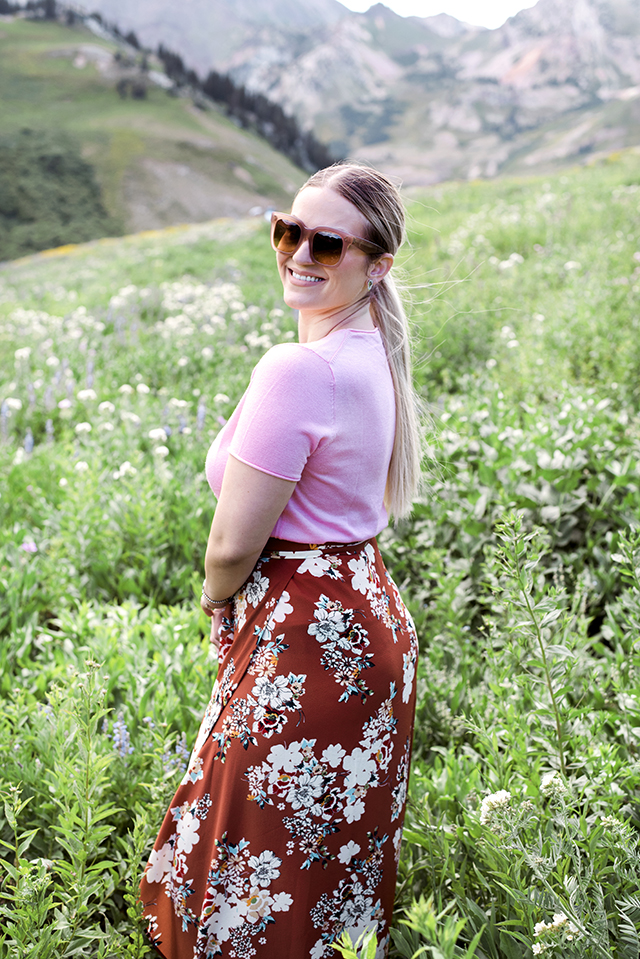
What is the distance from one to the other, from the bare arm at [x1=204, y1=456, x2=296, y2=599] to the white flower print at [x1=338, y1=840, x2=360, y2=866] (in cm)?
84

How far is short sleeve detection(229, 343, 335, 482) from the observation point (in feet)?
5.05

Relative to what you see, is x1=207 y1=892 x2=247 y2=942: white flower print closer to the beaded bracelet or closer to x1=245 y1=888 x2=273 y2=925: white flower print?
x1=245 y1=888 x2=273 y2=925: white flower print

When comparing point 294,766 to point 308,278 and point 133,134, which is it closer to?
point 308,278

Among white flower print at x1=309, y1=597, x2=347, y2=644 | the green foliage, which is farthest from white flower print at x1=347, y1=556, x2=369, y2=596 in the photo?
the green foliage

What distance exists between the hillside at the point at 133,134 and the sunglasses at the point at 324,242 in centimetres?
5898

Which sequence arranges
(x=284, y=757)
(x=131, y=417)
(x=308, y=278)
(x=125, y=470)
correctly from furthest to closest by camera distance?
(x=131, y=417) < (x=125, y=470) < (x=308, y=278) < (x=284, y=757)

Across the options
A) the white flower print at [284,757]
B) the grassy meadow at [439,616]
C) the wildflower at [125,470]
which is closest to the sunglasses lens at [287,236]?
the grassy meadow at [439,616]

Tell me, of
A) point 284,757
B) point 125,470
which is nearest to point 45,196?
point 125,470

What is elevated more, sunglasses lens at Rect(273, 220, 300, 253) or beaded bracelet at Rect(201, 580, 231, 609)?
sunglasses lens at Rect(273, 220, 300, 253)

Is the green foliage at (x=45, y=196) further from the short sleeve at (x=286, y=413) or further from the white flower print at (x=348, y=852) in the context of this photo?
the white flower print at (x=348, y=852)

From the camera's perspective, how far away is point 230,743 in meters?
1.75

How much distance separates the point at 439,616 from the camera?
354 centimetres

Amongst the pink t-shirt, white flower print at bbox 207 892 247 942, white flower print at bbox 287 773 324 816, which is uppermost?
the pink t-shirt

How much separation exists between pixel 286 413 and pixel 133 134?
85700 mm
